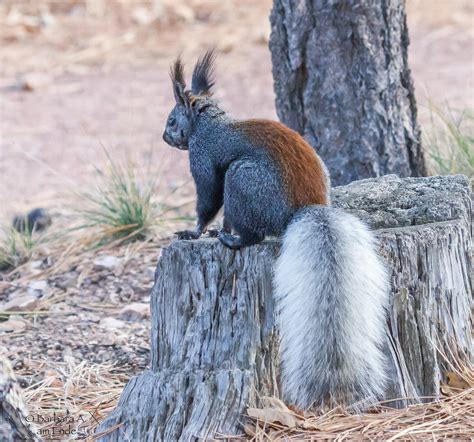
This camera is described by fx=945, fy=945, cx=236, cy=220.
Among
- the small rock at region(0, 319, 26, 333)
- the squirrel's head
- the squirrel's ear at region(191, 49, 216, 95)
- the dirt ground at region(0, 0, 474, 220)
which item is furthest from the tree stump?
the dirt ground at region(0, 0, 474, 220)

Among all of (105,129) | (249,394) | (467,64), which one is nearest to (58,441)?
(249,394)

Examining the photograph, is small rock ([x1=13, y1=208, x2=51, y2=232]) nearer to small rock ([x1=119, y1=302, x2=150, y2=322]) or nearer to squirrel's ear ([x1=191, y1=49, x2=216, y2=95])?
small rock ([x1=119, y1=302, x2=150, y2=322])

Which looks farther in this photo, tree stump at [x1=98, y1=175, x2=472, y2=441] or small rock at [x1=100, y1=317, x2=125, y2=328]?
small rock at [x1=100, y1=317, x2=125, y2=328]

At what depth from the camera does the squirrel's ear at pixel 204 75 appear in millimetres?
4293

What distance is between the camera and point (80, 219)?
7.13 meters

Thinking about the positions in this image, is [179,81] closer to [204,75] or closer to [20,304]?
[204,75]

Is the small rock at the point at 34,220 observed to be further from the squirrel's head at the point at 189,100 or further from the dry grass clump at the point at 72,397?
the squirrel's head at the point at 189,100

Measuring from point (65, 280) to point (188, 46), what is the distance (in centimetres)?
690

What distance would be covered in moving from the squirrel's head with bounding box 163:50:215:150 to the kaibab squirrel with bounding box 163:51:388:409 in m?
0.29

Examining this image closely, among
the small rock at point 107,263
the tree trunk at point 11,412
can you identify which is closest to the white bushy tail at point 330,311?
the tree trunk at point 11,412

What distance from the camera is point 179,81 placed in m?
4.20

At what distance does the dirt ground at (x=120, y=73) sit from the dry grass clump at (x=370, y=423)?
4681mm

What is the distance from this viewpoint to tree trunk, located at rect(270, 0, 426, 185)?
213 inches

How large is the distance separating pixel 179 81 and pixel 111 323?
1676 millimetres
